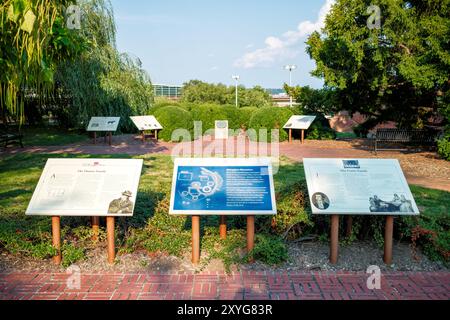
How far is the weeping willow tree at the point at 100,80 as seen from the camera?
18366mm

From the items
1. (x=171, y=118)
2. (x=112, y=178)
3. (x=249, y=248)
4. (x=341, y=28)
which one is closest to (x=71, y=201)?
(x=112, y=178)

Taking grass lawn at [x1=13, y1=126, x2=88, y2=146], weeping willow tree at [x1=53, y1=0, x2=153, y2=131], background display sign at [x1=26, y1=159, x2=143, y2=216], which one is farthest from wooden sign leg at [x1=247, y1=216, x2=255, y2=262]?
weeping willow tree at [x1=53, y1=0, x2=153, y2=131]

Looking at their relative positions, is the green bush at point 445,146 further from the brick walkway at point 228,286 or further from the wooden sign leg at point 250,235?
the wooden sign leg at point 250,235

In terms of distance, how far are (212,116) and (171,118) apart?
125 inches

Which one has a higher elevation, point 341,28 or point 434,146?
point 341,28

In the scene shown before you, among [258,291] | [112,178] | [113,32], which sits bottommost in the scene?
[258,291]

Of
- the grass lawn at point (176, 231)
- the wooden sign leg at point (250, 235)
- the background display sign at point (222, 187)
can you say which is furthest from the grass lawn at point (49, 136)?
the wooden sign leg at point (250, 235)

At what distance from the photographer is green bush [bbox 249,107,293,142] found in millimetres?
19156

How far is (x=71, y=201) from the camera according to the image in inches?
181

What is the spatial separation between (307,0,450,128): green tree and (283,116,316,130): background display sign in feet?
8.67

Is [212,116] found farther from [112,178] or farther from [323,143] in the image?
[112,178]

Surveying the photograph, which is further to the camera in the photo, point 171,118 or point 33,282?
point 171,118

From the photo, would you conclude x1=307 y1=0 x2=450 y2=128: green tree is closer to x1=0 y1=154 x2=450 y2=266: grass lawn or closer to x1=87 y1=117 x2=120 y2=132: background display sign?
x1=0 y1=154 x2=450 y2=266: grass lawn

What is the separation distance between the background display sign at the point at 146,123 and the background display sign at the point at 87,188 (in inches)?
493
